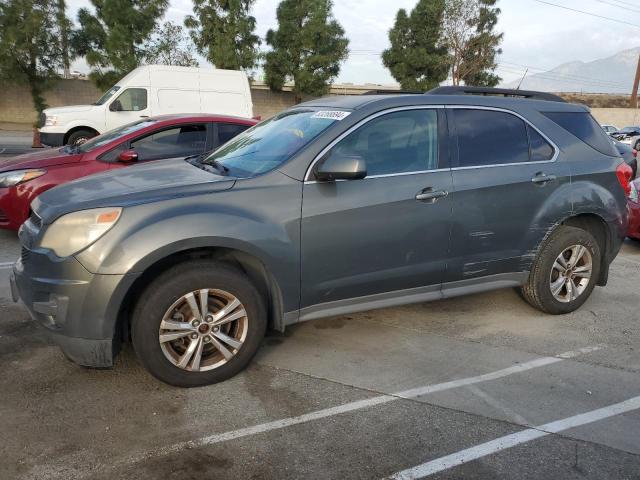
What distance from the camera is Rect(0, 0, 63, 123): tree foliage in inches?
981

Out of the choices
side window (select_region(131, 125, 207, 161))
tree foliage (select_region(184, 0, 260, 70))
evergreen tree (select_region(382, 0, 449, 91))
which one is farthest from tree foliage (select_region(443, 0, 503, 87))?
side window (select_region(131, 125, 207, 161))

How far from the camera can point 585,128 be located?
466 centimetres

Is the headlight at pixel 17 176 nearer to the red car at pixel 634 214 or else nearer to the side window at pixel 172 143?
the side window at pixel 172 143

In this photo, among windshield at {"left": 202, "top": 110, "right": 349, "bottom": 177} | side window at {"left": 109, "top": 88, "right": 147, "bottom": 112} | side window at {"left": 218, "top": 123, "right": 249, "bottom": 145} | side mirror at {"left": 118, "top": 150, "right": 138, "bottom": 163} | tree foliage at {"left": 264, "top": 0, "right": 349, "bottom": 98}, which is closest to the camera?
windshield at {"left": 202, "top": 110, "right": 349, "bottom": 177}

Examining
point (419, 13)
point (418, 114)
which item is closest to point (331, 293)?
point (418, 114)

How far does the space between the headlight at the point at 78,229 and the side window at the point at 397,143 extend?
150 cm

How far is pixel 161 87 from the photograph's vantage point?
13.6 meters

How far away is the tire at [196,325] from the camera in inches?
123

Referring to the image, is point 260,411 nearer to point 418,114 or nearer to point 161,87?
point 418,114

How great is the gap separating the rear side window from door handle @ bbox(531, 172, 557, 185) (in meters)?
0.55

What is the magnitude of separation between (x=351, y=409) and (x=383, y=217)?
1.28 m

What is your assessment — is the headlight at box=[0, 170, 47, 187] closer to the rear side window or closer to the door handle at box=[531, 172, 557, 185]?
the door handle at box=[531, 172, 557, 185]

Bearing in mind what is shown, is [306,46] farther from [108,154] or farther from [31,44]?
[108,154]

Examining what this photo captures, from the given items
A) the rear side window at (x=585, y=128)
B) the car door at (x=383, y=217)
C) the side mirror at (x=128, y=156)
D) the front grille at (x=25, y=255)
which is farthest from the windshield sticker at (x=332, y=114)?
the side mirror at (x=128, y=156)
